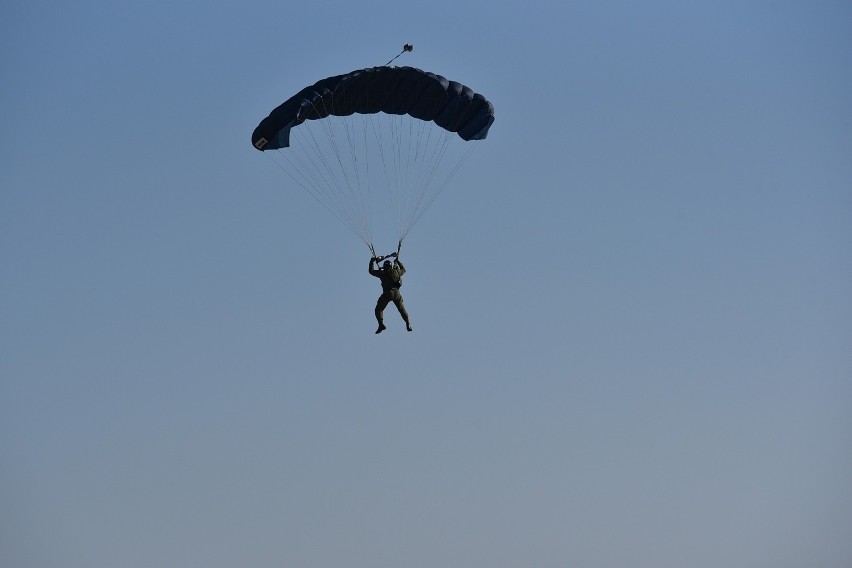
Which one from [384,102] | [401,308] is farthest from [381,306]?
[384,102]

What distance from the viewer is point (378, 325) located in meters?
44.1

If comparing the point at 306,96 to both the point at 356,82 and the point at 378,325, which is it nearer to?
the point at 356,82

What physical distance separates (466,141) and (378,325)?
13.8ft

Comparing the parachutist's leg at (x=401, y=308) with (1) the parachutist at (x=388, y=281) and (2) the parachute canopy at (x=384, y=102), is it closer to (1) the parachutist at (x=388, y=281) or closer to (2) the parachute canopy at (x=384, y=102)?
(1) the parachutist at (x=388, y=281)

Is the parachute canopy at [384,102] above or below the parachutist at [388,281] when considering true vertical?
above

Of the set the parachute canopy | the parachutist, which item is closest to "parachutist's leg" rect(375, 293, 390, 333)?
the parachutist

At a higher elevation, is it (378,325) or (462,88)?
(462,88)

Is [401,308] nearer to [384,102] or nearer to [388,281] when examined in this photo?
[388,281]

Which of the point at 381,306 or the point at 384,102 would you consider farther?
the point at 384,102

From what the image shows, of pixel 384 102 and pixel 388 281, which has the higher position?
pixel 384 102

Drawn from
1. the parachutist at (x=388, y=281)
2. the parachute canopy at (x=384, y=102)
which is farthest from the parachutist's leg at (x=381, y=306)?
the parachute canopy at (x=384, y=102)

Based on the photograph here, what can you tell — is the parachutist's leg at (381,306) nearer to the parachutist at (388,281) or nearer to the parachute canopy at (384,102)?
the parachutist at (388,281)

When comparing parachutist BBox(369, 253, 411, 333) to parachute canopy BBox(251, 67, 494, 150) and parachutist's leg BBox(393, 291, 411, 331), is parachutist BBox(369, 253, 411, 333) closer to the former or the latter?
parachutist's leg BBox(393, 291, 411, 331)

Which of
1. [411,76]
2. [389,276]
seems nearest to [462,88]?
[411,76]
